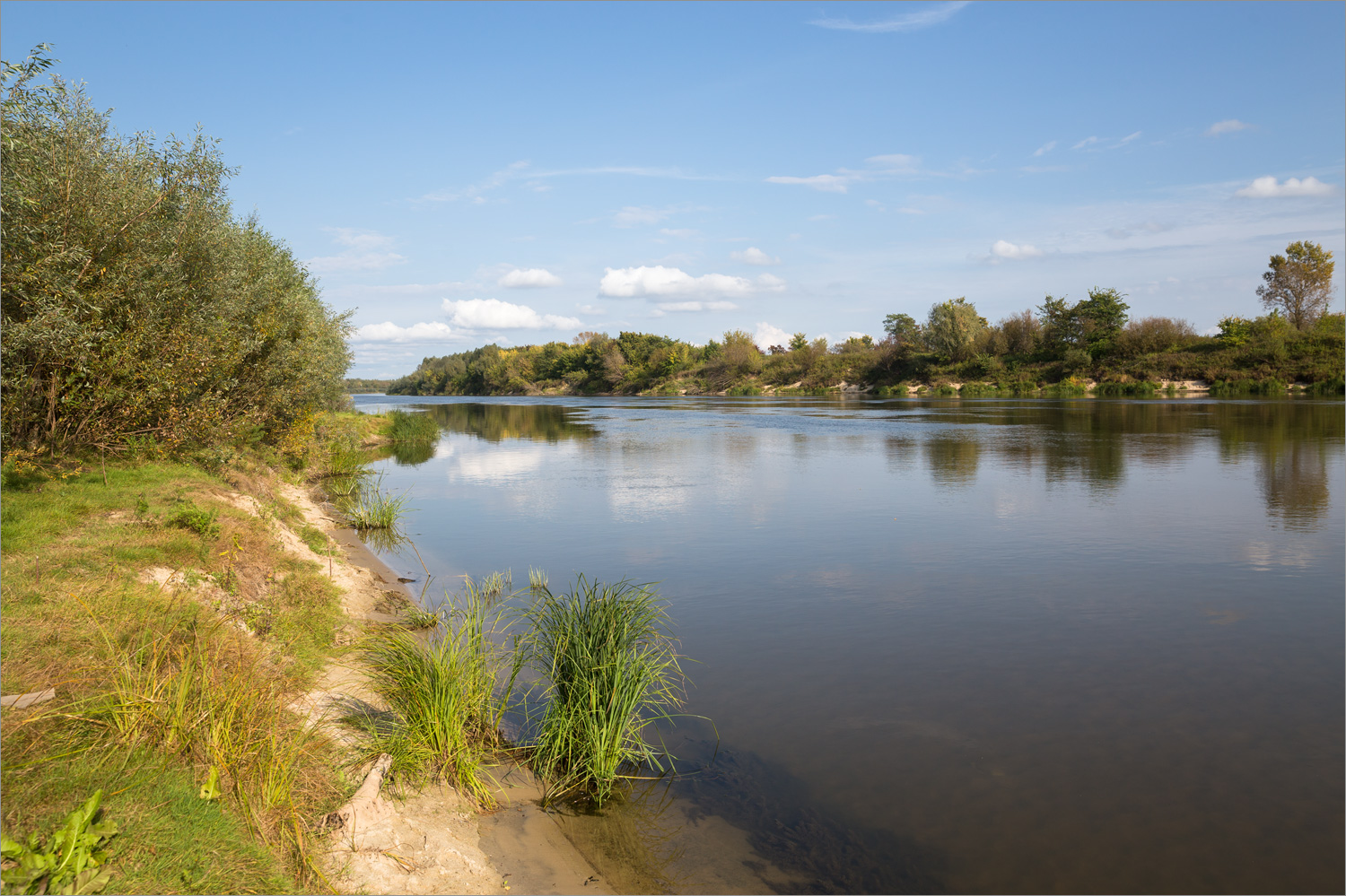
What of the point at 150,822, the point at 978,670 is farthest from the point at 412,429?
the point at 150,822

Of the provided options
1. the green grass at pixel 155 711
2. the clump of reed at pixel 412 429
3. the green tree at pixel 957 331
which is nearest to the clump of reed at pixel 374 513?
the green grass at pixel 155 711

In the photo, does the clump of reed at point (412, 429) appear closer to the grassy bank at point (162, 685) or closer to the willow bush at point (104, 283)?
the willow bush at point (104, 283)

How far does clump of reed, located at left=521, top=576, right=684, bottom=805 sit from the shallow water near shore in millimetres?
392

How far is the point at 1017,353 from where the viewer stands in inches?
3381

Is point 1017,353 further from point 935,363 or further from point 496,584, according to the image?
point 496,584

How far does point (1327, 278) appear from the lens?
238 ft

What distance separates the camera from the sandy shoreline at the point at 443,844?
454cm

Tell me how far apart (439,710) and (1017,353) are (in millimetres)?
90393

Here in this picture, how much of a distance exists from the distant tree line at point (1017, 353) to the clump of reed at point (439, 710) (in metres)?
69.2

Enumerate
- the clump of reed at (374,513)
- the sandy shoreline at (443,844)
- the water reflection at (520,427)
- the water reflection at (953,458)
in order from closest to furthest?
1. the sandy shoreline at (443,844)
2. the clump of reed at (374,513)
3. the water reflection at (953,458)
4. the water reflection at (520,427)

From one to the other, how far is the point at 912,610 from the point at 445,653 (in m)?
6.60

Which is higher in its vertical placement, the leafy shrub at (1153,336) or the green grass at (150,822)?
the leafy shrub at (1153,336)

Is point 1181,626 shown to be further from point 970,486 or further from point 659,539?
point 970,486

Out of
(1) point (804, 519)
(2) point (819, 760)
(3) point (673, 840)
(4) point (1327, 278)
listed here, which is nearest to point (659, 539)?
(1) point (804, 519)
